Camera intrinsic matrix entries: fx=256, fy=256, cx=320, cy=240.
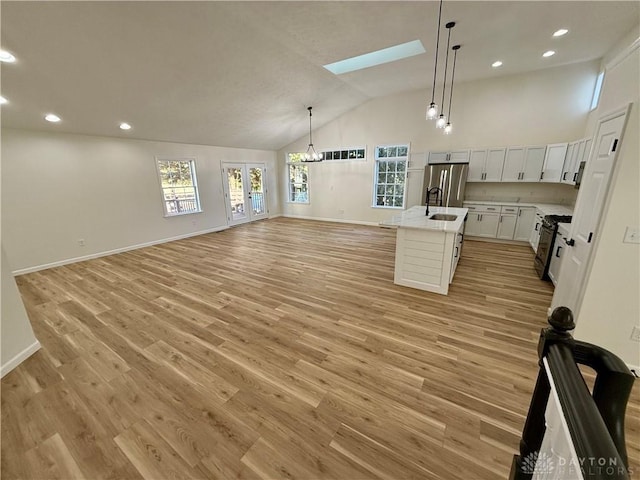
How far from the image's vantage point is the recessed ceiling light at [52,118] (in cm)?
402

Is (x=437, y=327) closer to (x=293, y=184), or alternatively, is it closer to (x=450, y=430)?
(x=450, y=430)

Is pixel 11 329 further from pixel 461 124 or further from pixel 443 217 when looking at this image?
pixel 461 124

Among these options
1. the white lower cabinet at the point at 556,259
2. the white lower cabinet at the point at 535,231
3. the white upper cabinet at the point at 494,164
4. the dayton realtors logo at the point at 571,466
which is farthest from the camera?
the white upper cabinet at the point at 494,164

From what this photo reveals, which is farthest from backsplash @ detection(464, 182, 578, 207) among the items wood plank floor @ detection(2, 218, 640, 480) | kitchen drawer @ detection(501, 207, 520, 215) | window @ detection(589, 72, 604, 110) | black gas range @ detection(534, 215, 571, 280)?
wood plank floor @ detection(2, 218, 640, 480)

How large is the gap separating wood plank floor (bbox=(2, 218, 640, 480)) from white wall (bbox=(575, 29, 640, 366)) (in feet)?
1.79

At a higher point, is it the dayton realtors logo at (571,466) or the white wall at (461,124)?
the white wall at (461,124)

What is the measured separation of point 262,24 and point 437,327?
4.38 metres

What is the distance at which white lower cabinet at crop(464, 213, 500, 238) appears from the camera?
580 cm

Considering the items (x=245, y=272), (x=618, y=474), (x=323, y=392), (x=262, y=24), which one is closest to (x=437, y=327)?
(x=323, y=392)

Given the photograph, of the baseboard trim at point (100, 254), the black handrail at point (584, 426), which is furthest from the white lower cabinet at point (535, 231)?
the baseboard trim at point (100, 254)

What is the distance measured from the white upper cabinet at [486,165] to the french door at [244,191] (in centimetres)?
620

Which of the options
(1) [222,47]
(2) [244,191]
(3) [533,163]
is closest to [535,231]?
(3) [533,163]

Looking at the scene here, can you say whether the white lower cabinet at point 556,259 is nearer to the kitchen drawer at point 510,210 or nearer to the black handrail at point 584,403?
the kitchen drawer at point 510,210

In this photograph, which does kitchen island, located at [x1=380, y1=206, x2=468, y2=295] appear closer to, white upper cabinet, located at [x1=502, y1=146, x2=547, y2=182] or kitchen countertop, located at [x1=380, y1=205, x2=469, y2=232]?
kitchen countertop, located at [x1=380, y1=205, x2=469, y2=232]
